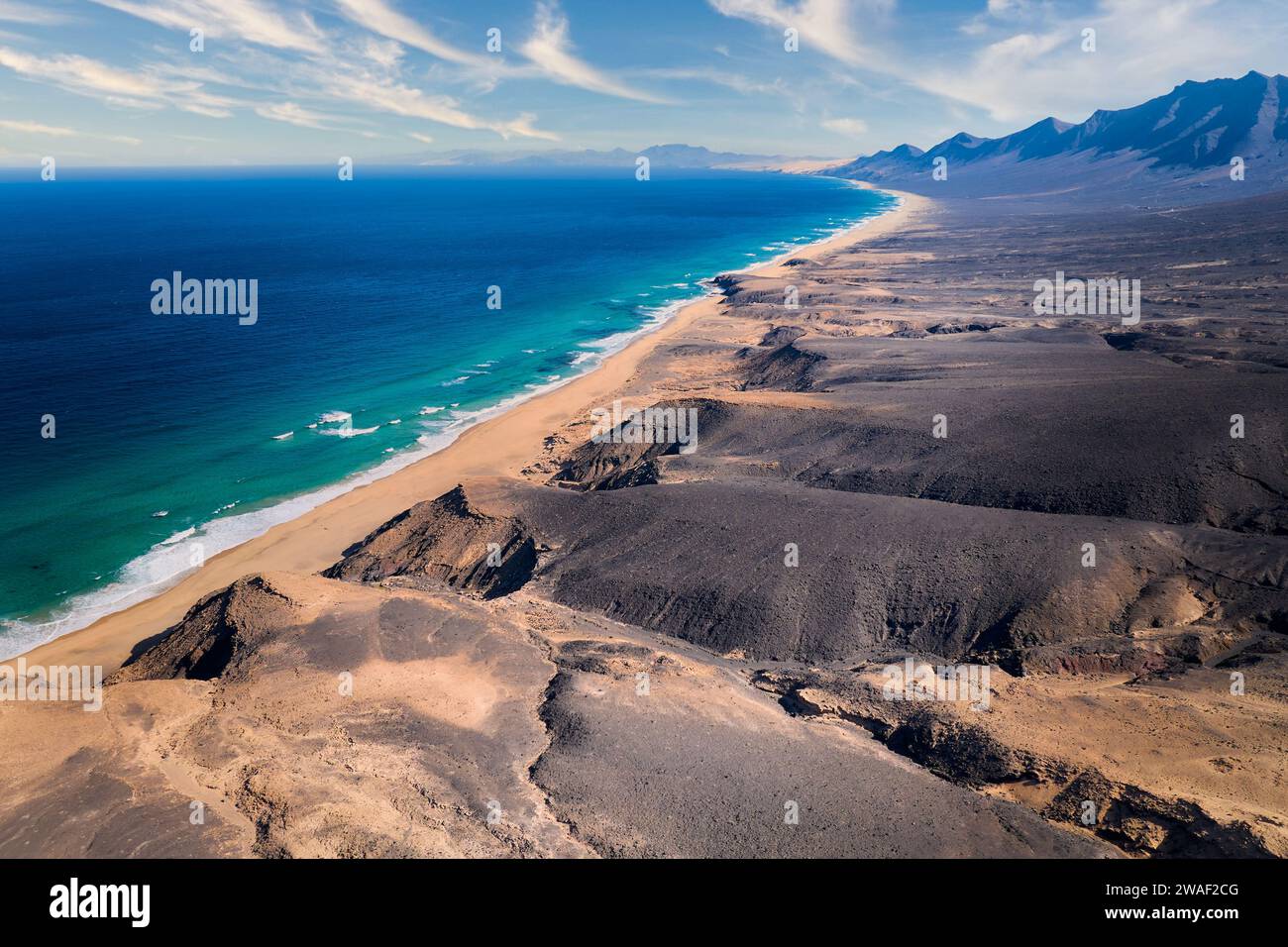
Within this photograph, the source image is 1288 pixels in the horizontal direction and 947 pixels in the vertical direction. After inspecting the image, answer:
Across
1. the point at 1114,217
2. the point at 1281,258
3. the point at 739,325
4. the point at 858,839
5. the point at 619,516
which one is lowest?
the point at 858,839

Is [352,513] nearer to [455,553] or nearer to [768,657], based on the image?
[455,553]

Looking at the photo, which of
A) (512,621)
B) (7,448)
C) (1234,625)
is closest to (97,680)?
(512,621)

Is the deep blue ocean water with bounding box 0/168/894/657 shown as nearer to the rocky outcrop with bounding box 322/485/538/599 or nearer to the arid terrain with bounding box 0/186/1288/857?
the arid terrain with bounding box 0/186/1288/857

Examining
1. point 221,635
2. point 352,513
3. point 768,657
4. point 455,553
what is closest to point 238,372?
point 352,513

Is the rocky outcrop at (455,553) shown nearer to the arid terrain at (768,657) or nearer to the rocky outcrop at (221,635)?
the arid terrain at (768,657)

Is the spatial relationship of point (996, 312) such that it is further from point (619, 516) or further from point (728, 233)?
point (728, 233)

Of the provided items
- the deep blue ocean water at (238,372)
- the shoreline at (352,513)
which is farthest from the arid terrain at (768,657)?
the deep blue ocean water at (238,372)
